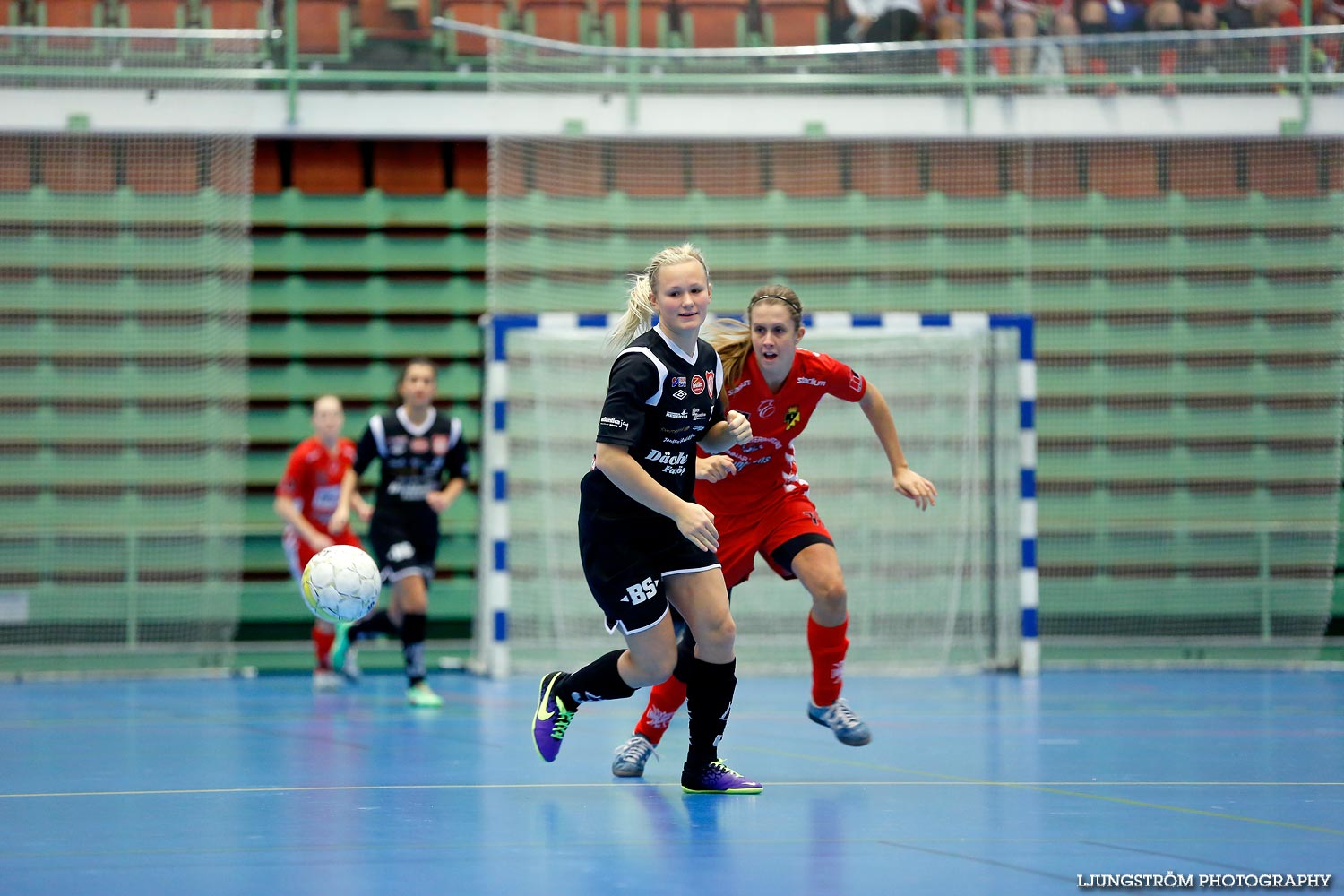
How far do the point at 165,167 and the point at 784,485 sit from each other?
6.44m

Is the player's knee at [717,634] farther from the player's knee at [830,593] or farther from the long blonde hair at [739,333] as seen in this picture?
the long blonde hair at [739,333]

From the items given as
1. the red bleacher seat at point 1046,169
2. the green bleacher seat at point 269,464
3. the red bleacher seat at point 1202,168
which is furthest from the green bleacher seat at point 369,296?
the red bleacher seat at point 1202,168

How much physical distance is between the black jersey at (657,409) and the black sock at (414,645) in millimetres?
3680

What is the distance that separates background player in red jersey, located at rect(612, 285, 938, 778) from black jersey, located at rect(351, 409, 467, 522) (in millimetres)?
3121

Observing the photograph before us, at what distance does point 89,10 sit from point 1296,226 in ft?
27.5

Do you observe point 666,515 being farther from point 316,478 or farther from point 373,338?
point 373,338

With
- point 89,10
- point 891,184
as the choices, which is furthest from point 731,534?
point 89,10

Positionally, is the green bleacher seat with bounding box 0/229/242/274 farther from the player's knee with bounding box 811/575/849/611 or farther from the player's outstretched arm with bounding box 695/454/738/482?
the player's outstretched arm with bounding box 695/454/738/482

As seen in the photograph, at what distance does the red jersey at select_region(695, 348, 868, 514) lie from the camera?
530cm

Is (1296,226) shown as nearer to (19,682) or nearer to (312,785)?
(312,785)

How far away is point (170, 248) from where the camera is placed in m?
10.1

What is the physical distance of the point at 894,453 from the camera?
543cm

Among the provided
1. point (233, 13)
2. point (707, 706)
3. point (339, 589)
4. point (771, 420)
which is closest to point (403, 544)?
point (339, 589)

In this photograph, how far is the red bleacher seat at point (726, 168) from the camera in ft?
33.4
